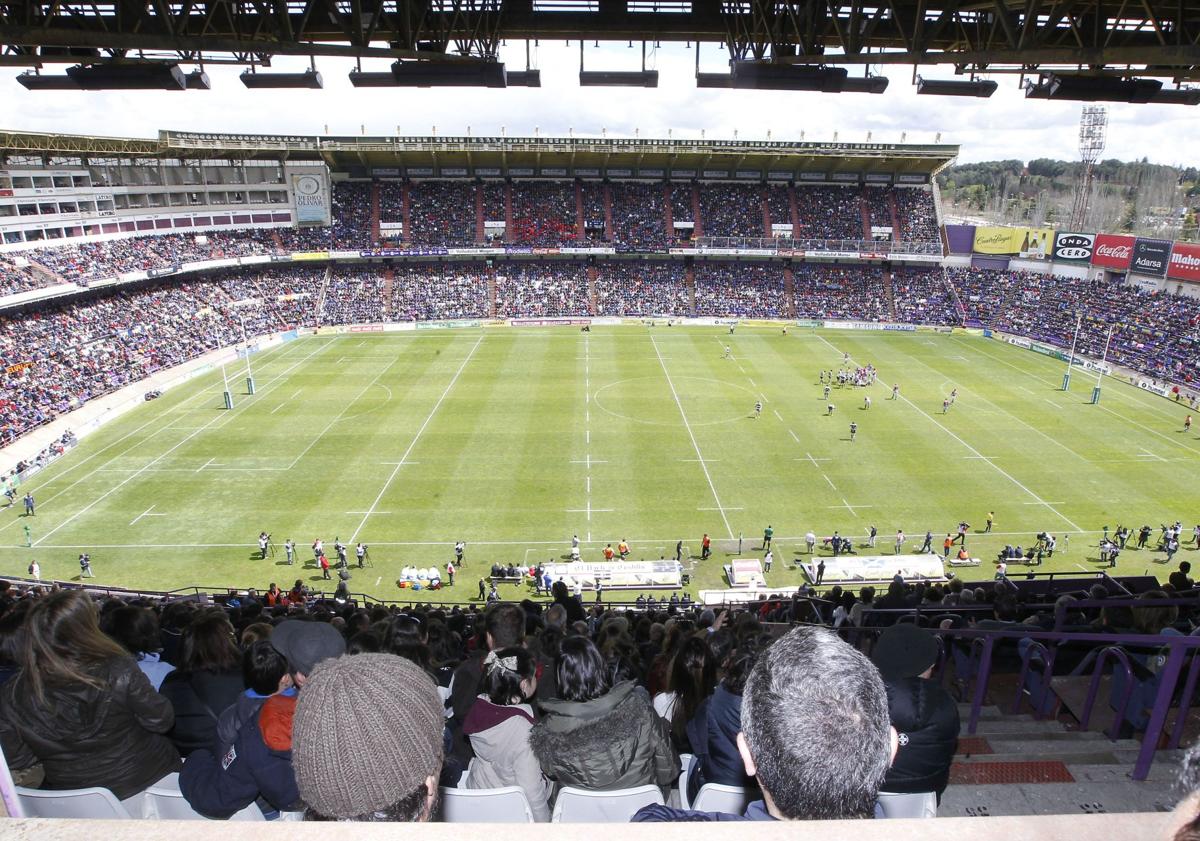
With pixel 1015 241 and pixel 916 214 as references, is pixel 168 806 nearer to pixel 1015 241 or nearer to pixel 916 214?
pixel 1015 241

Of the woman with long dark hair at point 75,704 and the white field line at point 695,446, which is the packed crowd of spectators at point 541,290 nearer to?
the white field line at point 695,446

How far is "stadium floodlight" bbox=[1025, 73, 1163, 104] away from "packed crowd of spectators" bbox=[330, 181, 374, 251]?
213ft

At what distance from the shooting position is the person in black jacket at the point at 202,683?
19.0ft

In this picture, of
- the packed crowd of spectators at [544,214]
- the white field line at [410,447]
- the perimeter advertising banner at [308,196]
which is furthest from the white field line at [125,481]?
the packed crowd of spectators at [544,214]

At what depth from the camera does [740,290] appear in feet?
232

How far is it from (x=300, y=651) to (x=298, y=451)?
1379 inches

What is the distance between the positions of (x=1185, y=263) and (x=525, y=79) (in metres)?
60.1

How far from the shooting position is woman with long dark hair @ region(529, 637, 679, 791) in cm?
440

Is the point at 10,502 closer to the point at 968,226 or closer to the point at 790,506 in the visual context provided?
the point at 790,506

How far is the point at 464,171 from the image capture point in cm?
7606

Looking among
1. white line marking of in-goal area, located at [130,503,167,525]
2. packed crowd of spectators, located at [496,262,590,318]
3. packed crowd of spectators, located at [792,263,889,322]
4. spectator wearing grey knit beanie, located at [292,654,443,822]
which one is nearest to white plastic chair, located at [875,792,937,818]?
spectator wearing grey knit beanie, located at [292,654,443,822]

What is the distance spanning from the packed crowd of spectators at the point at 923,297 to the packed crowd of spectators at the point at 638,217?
880 inches

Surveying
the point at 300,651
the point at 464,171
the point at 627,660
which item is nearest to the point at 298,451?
the point at 627,660

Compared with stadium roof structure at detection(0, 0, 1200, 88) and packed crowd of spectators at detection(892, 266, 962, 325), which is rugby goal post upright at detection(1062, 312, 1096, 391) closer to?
packed crowd of spectators at detection(892, 266, 962, 325)
